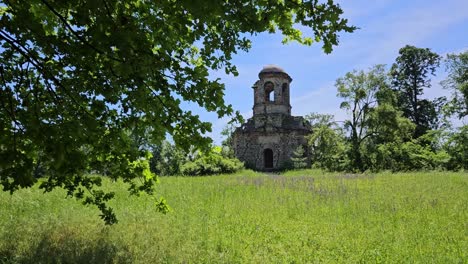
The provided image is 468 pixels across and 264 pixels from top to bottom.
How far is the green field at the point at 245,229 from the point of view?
6.39 metres

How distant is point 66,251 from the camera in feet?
21.6

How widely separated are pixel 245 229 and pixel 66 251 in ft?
11.0

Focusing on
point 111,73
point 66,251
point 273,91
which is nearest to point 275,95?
point 273,91

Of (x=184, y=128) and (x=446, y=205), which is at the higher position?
(x=184, y=128)

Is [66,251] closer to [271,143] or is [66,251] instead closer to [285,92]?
[271,143]

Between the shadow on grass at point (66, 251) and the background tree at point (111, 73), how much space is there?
0.67 metres

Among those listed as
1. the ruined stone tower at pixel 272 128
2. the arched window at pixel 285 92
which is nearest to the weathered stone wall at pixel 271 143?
the ruined stone tower at pixel 272 128

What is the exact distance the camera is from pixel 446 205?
10.5m

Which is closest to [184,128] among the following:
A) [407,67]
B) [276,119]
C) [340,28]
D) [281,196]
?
[340,28]

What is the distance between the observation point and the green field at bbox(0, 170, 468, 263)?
639 centimetres

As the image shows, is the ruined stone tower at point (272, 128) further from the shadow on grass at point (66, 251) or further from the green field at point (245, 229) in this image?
the shadow on grass at point (66, 251)

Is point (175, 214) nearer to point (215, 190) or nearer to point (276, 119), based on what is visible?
point (215, 190)

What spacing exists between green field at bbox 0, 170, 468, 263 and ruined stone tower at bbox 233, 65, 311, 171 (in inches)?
932

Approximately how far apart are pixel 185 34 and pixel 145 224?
469 centimetres
